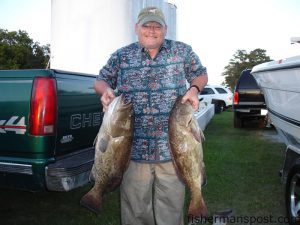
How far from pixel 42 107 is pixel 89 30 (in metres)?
5.47

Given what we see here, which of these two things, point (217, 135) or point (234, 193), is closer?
point (234, 193)

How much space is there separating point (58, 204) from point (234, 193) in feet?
7.97

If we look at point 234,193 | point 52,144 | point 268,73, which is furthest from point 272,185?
point 52,144

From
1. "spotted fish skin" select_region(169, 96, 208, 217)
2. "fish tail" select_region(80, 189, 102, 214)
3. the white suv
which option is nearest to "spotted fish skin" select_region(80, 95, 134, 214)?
"fish tail" select_region(80, 189, 102, 214)

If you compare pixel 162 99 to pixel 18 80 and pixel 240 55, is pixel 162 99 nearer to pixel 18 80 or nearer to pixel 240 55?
pixel 18 80

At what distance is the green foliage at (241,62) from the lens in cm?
7112

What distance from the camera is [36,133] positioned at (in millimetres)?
3641

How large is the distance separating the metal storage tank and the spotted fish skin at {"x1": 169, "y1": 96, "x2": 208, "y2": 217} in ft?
20.9

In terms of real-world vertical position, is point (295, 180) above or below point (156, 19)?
below

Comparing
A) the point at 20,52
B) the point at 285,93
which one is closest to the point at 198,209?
the point at 285,93

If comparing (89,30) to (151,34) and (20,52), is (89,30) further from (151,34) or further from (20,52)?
(20,52)

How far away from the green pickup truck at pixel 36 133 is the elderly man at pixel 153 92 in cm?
93

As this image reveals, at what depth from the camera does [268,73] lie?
17.2 feet

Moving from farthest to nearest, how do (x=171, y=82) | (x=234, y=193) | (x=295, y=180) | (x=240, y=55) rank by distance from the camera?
(x=240, y=55) → (x=234, y=193) → (x=295, y=180) → (x=171, y=82)
